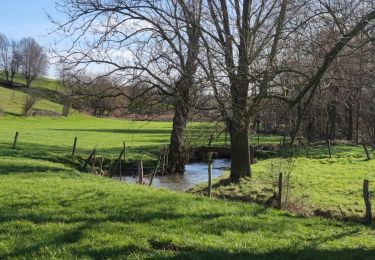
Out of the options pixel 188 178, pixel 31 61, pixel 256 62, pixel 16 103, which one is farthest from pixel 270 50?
pixel 31 61

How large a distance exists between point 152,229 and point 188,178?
66.4 ft

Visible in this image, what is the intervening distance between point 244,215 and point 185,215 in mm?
1651

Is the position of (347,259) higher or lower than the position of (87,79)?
lower

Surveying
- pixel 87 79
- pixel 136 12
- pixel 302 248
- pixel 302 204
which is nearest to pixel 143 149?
pixel 87 79

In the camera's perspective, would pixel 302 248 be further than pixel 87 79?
No

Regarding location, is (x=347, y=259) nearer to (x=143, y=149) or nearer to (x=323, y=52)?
(x=323, y=52)

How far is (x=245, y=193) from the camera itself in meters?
21.1

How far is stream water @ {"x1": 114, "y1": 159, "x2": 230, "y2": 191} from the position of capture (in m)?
26.9

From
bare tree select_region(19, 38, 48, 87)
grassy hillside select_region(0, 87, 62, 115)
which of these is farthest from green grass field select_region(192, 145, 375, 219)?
bare tree select_region(19, 38, 48, 87)

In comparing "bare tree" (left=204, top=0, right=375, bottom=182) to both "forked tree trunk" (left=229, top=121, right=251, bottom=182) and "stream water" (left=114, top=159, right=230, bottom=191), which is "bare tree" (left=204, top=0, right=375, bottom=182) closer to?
"forked tree trunk" (left=229, top=121, right=251, bottom=182)

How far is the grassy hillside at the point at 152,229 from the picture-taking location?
854 centimetres

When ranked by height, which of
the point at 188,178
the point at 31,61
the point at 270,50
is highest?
the point at 31,61

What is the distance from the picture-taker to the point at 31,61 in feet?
421

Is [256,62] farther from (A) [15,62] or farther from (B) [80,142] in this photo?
(A) [15,62]
